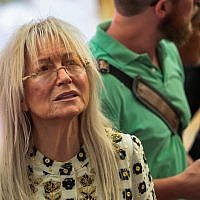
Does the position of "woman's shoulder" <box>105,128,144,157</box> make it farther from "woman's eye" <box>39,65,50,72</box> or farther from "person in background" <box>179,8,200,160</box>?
"person in background" <box>179,8,200,160</box>

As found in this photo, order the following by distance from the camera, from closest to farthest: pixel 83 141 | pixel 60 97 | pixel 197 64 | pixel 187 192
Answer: pixel 60 97, pixel 83 141, pixel 187 192, pixel 197 64

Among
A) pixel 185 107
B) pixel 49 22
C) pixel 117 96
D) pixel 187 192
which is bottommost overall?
pixel 187 192

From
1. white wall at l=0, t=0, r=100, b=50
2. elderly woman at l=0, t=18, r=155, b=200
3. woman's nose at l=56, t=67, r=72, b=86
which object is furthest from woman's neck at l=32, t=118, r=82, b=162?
white wall at l=0, t=0, r=100, b=50

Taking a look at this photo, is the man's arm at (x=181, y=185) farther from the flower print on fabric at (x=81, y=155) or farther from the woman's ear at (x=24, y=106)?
the woman's ear at (x=24, y=106)

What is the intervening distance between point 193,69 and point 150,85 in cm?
71

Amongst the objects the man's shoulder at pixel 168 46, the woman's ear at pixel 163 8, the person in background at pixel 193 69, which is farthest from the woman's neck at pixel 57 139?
the person in background at pixel 193 69

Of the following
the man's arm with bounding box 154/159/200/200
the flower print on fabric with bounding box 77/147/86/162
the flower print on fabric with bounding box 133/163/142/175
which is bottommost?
the man's arm with bounding box 154/159/200/200

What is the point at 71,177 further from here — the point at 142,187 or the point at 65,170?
the point at 142,187

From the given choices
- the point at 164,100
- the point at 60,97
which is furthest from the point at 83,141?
the point at 164,100

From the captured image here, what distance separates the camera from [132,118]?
1732 mm

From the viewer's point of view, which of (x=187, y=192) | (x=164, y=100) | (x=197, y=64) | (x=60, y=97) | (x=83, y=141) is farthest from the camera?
(x=197, y=64)

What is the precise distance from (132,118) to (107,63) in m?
0.18

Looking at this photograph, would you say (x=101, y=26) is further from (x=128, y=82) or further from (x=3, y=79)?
(x=3, y=79)

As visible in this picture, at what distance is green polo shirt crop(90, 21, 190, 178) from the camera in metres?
1.71
